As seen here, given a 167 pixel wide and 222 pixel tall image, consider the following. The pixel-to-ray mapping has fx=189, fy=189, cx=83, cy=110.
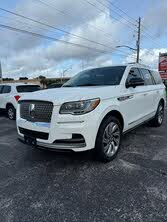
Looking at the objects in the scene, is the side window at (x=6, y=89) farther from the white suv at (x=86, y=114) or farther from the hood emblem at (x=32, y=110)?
the hood emblem at (x=32, y=110)

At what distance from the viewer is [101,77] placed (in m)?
4.38

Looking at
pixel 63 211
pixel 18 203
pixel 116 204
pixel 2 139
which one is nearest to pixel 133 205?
pixel 116 204

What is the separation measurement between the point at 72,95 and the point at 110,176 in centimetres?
147

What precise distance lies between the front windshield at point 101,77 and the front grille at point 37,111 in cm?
140

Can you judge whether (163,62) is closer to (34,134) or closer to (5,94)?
(5,94)

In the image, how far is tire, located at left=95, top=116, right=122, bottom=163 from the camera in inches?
129

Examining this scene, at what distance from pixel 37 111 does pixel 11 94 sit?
5509 mm

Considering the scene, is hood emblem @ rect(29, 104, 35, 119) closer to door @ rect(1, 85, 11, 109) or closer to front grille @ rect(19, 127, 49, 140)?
front grille @ rect(19, 127, 49, 140)

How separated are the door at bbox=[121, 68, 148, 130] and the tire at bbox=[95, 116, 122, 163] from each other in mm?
417

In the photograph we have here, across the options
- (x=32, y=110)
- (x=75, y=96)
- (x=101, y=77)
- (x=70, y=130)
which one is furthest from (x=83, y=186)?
(x=101, y=77)

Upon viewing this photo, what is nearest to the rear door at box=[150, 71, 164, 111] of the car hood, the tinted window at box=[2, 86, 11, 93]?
the car hood

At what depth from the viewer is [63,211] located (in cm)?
232

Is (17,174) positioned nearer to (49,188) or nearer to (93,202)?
(49,188)

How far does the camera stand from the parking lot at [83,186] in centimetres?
227
